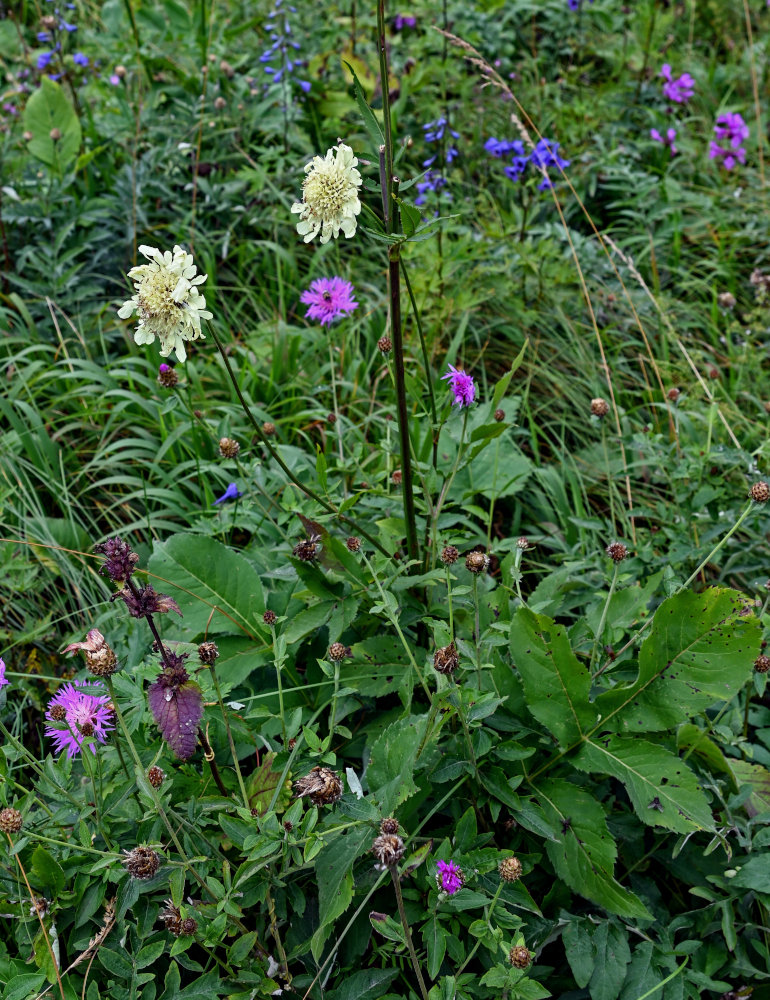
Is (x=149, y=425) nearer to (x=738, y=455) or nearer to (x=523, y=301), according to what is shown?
(x=523, y=301)

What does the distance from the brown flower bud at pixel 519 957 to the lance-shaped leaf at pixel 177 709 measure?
48 centimetres

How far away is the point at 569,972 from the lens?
4.33ft

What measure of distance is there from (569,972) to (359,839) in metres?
0.45

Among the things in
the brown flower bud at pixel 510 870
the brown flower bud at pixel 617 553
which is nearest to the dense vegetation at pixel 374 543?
the brown flower bud at pixel 510 870

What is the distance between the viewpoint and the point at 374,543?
1536 millimetres

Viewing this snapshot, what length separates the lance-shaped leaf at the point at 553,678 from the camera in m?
1.31

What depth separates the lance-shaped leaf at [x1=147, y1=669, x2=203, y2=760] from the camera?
43.7 inches

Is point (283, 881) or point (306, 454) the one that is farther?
point (306, 454)

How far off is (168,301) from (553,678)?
2.63 ft

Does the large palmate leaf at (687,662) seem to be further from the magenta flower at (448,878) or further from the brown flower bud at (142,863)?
the brown flower bud at (142,863)

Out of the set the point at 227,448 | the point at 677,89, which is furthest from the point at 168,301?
the point at 677,89

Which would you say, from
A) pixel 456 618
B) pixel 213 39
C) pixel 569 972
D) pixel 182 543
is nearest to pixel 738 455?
pixel 456 618

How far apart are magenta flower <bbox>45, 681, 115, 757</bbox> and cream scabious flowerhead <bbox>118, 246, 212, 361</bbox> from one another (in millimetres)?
560

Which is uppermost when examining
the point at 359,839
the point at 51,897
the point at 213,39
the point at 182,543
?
the point at 213,39
